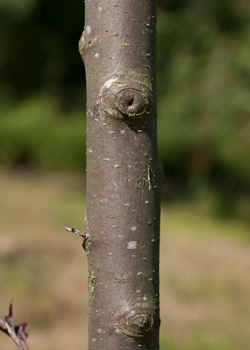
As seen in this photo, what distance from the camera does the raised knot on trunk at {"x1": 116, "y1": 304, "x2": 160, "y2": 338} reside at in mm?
1140

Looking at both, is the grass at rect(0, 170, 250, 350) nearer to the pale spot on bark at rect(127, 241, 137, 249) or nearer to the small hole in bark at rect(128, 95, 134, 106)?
the pale spot on bark at rect(127, 241, 137, 249)

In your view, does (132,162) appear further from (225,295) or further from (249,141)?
(249,141)

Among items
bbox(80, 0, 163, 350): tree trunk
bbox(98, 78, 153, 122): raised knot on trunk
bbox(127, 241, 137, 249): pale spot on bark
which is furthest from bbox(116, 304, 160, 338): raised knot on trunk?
bbox(98, 78, 153, 122): raised knot on trunk

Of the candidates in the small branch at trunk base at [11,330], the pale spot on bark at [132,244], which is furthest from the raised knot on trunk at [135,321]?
the small branch at trunk base at [11,330]

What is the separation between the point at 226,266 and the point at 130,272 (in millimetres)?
5471

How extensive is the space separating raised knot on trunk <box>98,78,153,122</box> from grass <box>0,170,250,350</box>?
369 centimetres

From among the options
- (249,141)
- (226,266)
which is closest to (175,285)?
(226,266)

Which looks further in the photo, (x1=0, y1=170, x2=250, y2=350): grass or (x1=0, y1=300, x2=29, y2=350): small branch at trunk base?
(x1=0, y1=170, x2=250, y2=350): grass

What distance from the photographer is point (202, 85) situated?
812cm

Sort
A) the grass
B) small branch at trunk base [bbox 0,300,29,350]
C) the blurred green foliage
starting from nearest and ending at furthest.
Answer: small branch at trunk base [bbox 0,300,29,350]
the grass
the blurred green foliage

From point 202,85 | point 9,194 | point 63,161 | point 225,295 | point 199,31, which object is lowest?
point 225,295

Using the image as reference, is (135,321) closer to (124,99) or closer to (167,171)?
(124,99)

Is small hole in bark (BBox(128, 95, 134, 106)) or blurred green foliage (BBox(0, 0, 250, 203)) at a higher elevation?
blurred green foliage (BBox(0, 0, 250, 203))

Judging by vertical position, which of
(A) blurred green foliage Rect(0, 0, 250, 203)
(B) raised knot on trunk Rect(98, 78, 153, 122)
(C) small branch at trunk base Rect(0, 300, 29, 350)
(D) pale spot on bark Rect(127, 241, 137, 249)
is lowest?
(C) small branch at trunk base Rect(0, 300, 29, 350)
